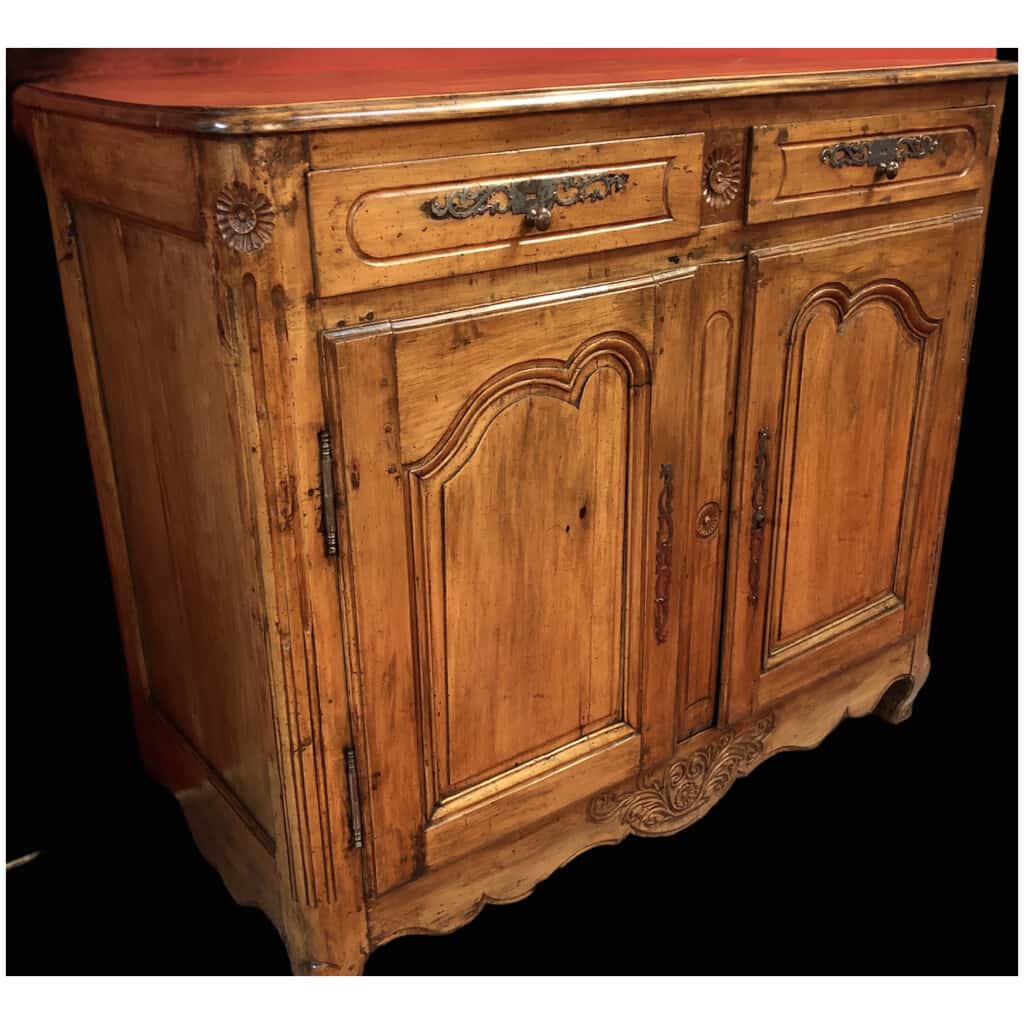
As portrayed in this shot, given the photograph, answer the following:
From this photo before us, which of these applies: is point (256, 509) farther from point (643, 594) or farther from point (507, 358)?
point (643, 594)

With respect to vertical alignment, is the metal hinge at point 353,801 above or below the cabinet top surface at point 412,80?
below

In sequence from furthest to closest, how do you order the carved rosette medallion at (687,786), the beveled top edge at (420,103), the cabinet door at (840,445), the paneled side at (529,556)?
the carved rosette medallion at (687,786) → the cabinet door at (840,445) → the paneled side at (529,556) → the beveled top edge at (420,103)

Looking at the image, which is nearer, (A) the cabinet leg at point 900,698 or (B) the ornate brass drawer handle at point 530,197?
(B) the ornate brass drawer handle at point 530,197

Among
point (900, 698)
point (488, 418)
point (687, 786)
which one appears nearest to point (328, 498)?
point (488, 418)

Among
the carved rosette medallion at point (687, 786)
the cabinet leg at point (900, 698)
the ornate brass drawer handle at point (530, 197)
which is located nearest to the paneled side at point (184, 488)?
the ornate brass drawer handle at point (530, 197)

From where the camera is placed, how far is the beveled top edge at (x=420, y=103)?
1146mm

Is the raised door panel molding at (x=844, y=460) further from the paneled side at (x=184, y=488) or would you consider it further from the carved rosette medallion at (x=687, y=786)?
the paneled side at (x=184, y=488)

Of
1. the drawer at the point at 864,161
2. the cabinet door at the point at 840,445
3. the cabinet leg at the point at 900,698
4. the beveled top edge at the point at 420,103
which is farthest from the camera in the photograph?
the cabinet leg at the point at 900,698

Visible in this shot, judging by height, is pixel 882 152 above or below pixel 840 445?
above

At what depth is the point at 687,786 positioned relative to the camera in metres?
1.88

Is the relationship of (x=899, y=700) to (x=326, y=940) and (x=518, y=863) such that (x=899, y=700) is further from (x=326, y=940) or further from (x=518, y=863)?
(x=326, y=940)

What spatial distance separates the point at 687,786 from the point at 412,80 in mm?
Answer: 1150

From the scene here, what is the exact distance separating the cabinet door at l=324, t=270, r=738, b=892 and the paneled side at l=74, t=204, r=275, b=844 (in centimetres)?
15

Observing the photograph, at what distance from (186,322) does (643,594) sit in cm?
73
